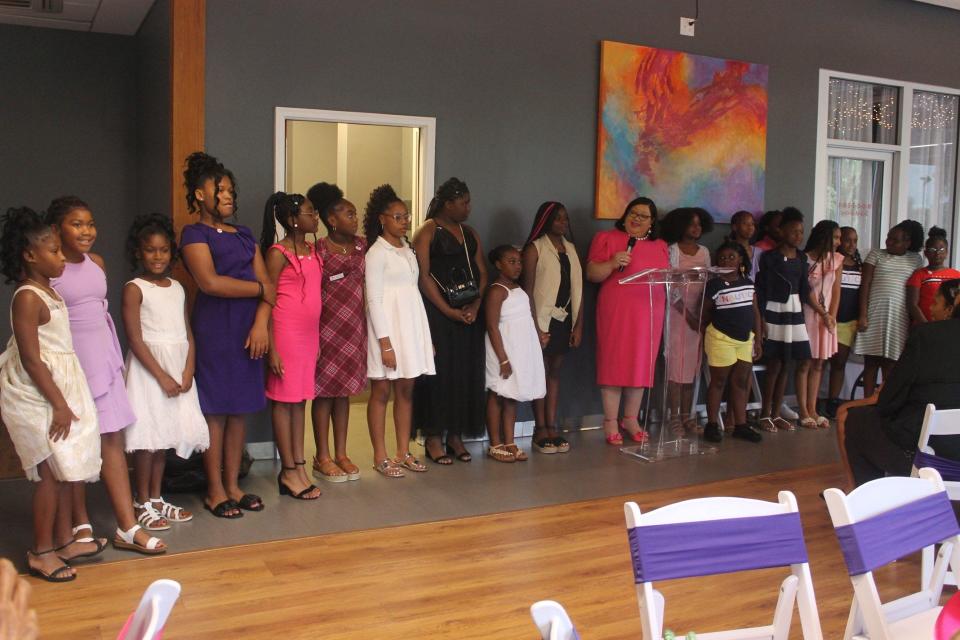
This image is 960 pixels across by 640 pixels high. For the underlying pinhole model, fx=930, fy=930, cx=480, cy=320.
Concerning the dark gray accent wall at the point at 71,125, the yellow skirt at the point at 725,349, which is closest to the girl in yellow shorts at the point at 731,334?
the yellow skirt at the point at 725,349

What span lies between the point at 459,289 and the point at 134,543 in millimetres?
2357

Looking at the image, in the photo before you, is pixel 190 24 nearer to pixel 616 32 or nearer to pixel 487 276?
pixel 487 276

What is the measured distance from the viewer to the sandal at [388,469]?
536 cm

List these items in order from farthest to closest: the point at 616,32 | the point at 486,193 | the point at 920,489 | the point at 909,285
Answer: the point at 909,285 < the point at 616,32 < the point at 486,193 < the point at 920,489

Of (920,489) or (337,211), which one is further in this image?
(337,211)

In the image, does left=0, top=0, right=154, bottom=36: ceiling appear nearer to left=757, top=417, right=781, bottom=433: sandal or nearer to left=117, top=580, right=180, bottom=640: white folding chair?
left=757, top=417, right=781, bottom=433: sandal

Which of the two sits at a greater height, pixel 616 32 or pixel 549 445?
pixel 616 32

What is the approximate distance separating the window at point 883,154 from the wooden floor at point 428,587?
4.45 m

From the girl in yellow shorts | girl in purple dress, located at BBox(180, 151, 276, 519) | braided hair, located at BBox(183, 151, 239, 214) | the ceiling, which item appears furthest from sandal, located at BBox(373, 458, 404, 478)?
the ceiling

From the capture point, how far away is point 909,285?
7.17m

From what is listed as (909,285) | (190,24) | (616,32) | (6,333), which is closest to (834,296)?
(909,285)

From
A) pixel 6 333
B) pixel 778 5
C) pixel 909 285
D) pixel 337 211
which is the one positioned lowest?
pixel 6 333

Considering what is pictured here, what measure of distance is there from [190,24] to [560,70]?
256 centimetres

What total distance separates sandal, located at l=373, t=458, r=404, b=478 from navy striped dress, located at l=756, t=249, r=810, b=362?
3.03 metres
